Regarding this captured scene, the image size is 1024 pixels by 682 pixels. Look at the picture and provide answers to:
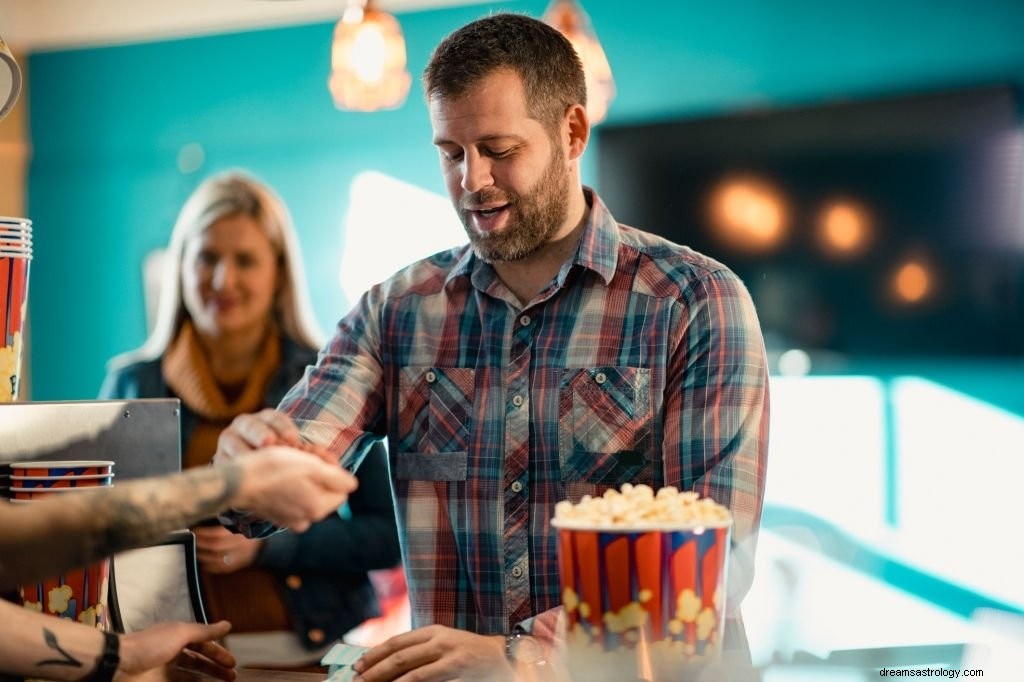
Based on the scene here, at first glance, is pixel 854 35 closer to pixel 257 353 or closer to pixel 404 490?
pixel 257 353

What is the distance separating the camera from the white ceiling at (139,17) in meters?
4.68

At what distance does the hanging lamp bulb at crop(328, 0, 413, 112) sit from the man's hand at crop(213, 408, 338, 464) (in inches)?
69.2

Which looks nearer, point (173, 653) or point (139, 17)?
point (173, 653)

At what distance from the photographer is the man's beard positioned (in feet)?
5.27

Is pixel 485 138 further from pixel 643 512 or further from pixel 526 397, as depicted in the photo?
pixel 643 512

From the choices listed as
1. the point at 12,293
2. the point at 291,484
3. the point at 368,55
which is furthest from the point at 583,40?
the point at 291,484

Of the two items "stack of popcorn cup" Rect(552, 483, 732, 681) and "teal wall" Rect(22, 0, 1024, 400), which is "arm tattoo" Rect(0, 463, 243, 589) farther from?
"teal wall" Rect(22, 0, 1024, 400)

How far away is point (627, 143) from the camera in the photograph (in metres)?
4.21

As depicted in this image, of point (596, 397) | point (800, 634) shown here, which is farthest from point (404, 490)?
point (800, 634)

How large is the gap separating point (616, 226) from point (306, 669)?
2.44 feet

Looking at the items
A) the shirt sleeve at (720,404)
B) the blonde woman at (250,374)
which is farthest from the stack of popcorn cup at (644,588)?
the blonde woman at (250,374)

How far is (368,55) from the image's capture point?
2939mm

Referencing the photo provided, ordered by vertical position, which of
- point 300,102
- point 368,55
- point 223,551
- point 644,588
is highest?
point 300,102

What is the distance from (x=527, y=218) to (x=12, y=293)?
2.12 ft
